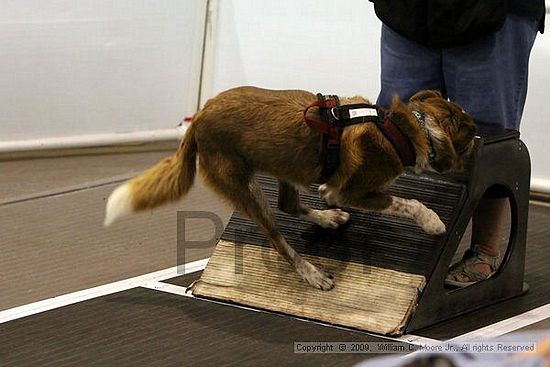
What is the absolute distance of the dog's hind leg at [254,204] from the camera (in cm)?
354

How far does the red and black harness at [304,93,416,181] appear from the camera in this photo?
343 cm

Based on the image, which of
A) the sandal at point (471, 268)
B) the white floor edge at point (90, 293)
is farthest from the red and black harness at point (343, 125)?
the white floor edge at point (90, 293)

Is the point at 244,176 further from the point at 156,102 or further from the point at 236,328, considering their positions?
the point at 156,102

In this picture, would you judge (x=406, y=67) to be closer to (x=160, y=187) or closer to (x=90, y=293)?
(x=160, y=187)

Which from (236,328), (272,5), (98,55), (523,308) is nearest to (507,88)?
(523,308)

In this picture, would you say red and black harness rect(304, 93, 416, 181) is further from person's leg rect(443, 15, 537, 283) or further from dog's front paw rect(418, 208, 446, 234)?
person's leg rect(443, 15, 537, 283)

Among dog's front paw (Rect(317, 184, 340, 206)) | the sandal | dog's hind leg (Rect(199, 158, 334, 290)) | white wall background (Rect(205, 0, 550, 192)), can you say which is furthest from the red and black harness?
white wall background (Rect(205, 0, 550, 192))

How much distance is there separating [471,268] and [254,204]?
885mm

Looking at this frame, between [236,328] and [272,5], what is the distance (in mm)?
2944

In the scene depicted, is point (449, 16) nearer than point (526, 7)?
Yes

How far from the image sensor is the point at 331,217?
376 cm

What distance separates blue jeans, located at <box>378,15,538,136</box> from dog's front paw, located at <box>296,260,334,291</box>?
29.0 inches

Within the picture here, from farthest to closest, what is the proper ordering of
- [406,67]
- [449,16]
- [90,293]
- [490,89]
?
[90,293] → [406,67] → [490,89] → [449,16]

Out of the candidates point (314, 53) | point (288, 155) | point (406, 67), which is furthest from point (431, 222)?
point (314, 53)
